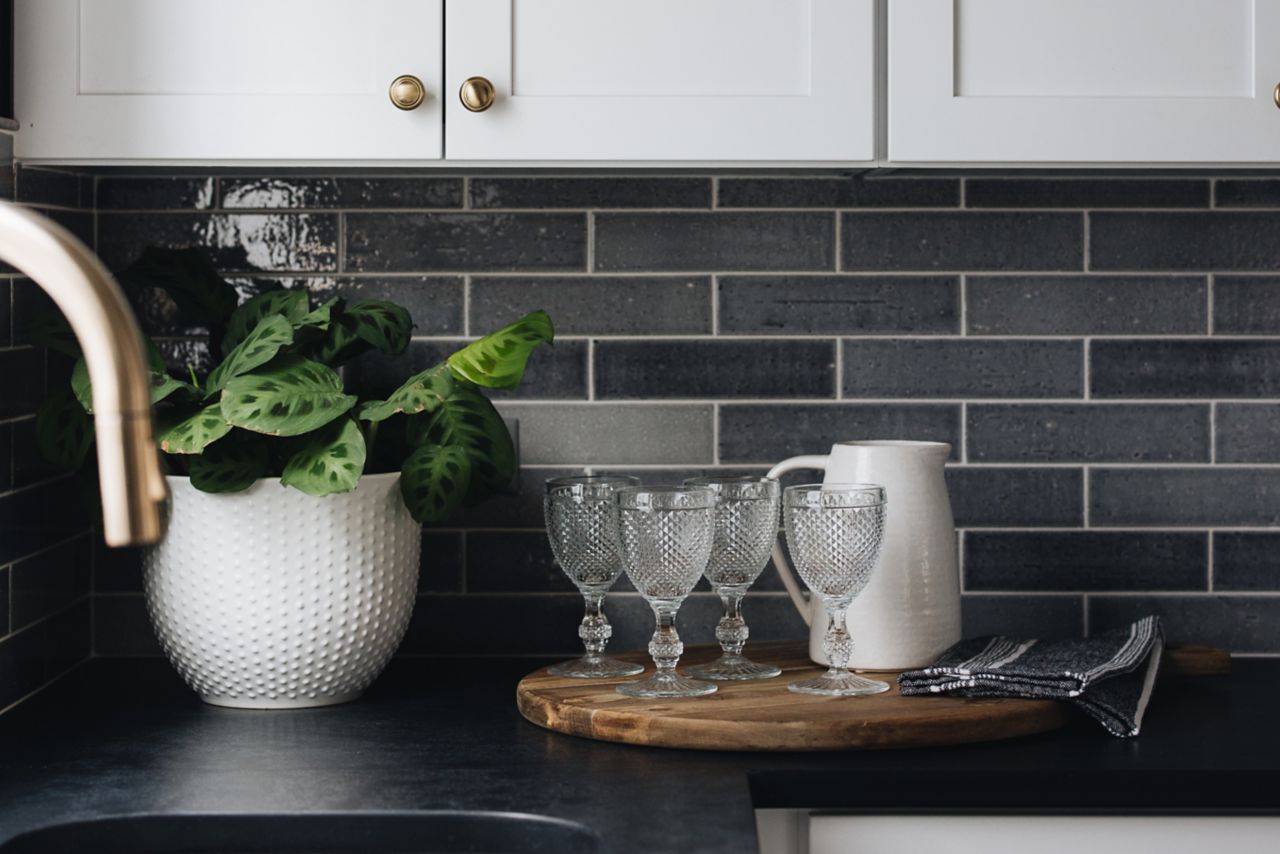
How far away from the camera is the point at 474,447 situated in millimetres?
1492

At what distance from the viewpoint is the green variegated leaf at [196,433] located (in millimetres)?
1383

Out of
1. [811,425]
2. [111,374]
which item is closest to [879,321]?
[811,425]

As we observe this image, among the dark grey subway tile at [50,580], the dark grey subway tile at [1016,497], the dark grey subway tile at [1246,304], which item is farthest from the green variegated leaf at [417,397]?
the dark grey subway tile at [1246,304]

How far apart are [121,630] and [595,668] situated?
26.9 inches

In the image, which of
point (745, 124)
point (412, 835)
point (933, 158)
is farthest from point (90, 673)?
point (933, 158)

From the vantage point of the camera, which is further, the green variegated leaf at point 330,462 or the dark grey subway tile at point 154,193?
the dark grey subway tile at point 154,193

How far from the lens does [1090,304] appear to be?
179 cm

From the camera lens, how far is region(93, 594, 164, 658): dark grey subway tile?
1.82 meters

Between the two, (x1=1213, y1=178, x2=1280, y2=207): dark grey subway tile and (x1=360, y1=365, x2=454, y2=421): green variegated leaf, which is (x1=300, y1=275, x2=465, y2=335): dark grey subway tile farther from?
(x1=1213, y1=178, x2=1280, y2=207): dark grey subway tile

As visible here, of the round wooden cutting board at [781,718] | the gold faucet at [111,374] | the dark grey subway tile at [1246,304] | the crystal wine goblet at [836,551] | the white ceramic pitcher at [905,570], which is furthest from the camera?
the dark grey subway tile at [1246,304]

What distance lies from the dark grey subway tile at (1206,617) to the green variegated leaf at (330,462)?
3.19ft

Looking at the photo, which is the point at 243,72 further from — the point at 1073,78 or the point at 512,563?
the point at 1073,78

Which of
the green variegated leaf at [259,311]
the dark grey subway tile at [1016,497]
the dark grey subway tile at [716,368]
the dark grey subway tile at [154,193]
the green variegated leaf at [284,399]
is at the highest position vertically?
the dark grey subway tile at [154,193]

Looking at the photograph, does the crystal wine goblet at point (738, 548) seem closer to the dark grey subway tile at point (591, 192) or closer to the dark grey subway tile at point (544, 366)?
the dark grey subway tile at point (544, 366)
